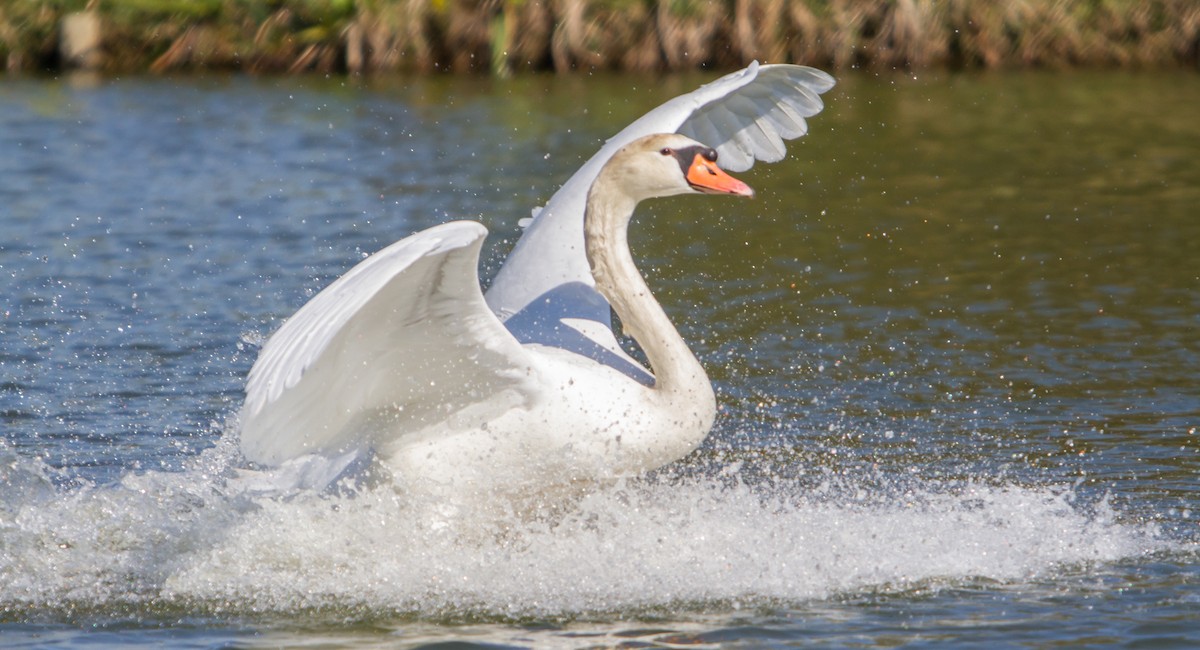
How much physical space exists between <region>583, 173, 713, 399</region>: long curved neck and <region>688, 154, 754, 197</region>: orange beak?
0.24 meters

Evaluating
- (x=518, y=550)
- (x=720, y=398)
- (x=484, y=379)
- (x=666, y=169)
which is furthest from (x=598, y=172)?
(x=720, y=398)

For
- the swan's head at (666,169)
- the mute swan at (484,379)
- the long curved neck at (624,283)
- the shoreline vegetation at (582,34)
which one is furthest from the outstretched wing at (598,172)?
the shoreline vegetation at (582,34)

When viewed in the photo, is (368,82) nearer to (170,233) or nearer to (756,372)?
(170,233)

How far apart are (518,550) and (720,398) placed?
8.13 feet

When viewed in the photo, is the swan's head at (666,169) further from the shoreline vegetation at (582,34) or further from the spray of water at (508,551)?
the shoreline vegetation at (582,34)

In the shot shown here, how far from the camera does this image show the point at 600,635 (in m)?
5.37

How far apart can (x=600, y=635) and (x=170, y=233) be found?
7837mm

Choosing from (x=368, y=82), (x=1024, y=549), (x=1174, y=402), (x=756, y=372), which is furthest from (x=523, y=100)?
(x=1024, y=549)

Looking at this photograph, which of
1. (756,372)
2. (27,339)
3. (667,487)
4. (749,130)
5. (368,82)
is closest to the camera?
(667,487)

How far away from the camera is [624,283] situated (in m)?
5.99

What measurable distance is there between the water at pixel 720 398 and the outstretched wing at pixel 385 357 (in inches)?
15.9

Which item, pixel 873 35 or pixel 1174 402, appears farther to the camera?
pixel 873 35

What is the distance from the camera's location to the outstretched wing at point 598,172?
6652 millimetres

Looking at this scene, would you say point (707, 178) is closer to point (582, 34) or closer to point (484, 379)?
point (484, 379)
